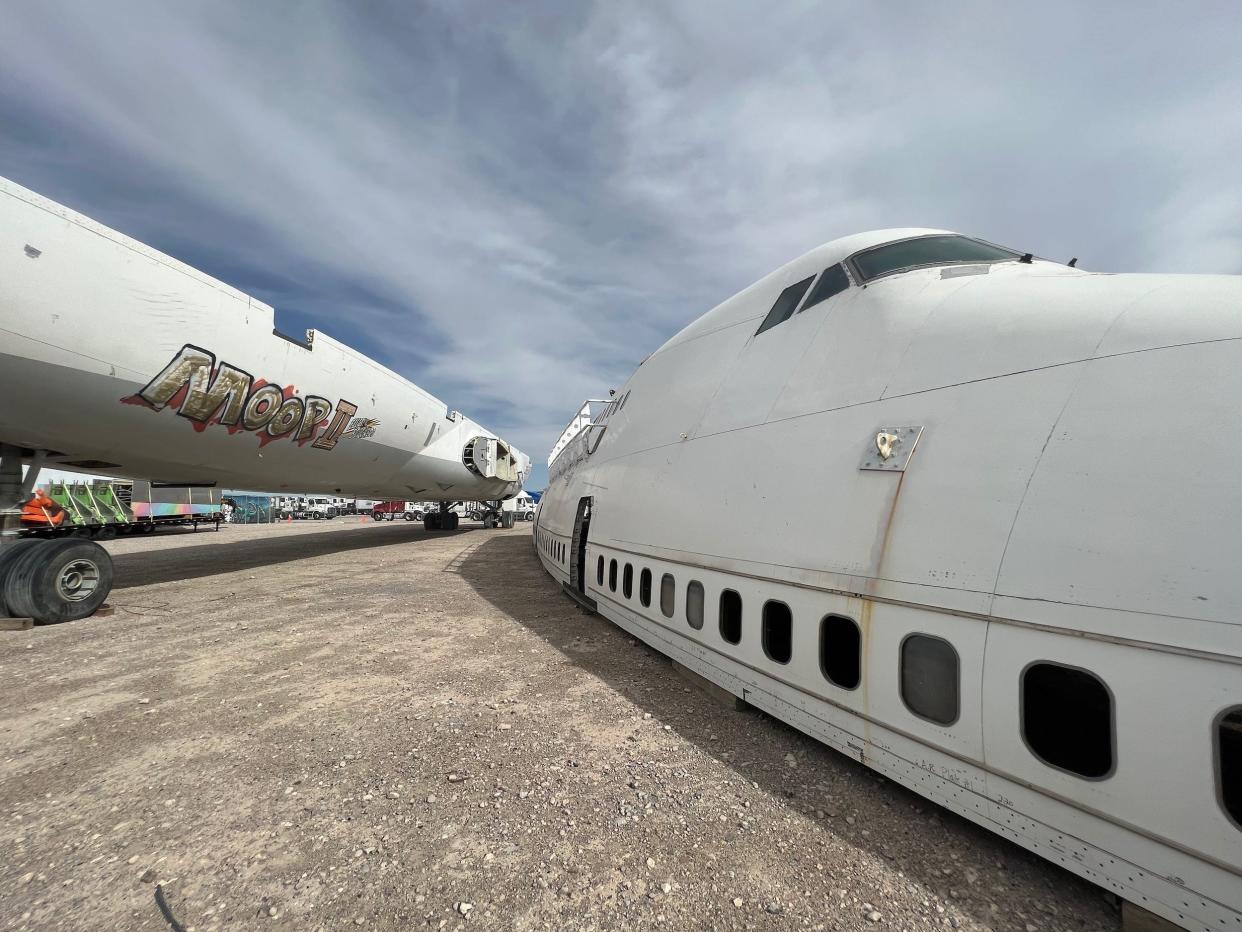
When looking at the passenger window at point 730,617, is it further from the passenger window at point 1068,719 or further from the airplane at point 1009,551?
the passenger window at point 1068,719

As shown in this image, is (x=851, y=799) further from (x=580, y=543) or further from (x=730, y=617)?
(x=580, y=543)

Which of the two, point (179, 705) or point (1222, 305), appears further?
point (179, 705)

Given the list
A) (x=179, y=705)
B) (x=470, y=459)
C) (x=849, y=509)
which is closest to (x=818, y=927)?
(x=849, y=509)

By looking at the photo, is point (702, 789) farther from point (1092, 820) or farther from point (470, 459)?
point (470, 459)

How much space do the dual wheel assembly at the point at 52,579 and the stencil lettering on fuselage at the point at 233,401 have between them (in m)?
2.67

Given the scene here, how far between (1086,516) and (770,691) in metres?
2.57

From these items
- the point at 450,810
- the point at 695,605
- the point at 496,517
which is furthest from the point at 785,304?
the point at 496,517

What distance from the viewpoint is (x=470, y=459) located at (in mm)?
22516

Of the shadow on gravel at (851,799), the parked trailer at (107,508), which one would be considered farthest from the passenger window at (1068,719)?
the parked trailer at (107,508)

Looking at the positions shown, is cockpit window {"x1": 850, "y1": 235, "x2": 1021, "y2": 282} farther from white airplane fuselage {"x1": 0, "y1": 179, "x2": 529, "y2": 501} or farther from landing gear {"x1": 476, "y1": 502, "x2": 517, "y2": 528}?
landing gear {"x1": 476, "y1": 502, "x2": 517, "y2": 528}

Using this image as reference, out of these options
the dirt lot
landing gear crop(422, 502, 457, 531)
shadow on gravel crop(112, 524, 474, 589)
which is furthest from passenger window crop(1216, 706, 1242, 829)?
landing gear crop(422, 502, 457, 531)

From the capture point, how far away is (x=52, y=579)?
796cm

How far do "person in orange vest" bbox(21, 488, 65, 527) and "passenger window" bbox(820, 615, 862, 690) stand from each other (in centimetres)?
2972

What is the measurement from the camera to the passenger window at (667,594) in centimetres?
564
